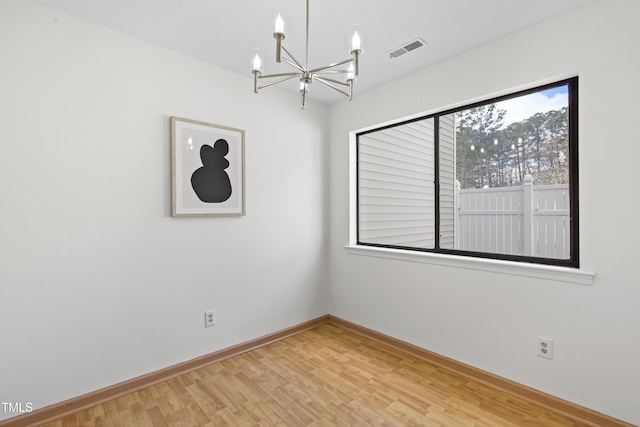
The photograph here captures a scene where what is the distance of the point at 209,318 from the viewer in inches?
99.4

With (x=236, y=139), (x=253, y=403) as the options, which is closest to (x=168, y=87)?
(x=236, y=139)

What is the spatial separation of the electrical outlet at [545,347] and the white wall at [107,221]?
215cm

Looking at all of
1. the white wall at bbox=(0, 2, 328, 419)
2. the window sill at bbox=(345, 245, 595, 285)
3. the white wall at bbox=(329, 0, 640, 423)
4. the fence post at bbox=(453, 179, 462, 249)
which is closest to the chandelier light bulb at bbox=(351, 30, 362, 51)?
the white wall at bbox=(329, 0, 640, 423)

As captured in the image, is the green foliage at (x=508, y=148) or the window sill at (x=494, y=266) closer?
the window sill at (x=494, y=266)

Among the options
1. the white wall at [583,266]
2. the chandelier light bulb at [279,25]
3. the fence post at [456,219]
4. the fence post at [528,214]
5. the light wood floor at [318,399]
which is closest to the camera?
the chandelier light bulb at [279,25]

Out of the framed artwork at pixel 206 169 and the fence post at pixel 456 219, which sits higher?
the framed artwork at pixel 206 169

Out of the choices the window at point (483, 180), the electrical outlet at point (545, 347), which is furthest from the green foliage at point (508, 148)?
the electrical outlet at point (545, 347)

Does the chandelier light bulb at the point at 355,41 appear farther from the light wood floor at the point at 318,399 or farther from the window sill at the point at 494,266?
→ the light wood floor at the point at 318,399

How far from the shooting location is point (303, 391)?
2.12 meters

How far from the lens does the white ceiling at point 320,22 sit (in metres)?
1.82

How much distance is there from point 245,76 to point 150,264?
1.78 m

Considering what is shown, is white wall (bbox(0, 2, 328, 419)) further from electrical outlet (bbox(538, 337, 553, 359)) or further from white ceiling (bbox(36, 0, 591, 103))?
electrical outlet (bbox(538, 337, 553, 359))

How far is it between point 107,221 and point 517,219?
10.5ft

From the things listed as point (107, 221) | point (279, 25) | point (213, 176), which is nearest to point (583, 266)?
point (279, 25)
